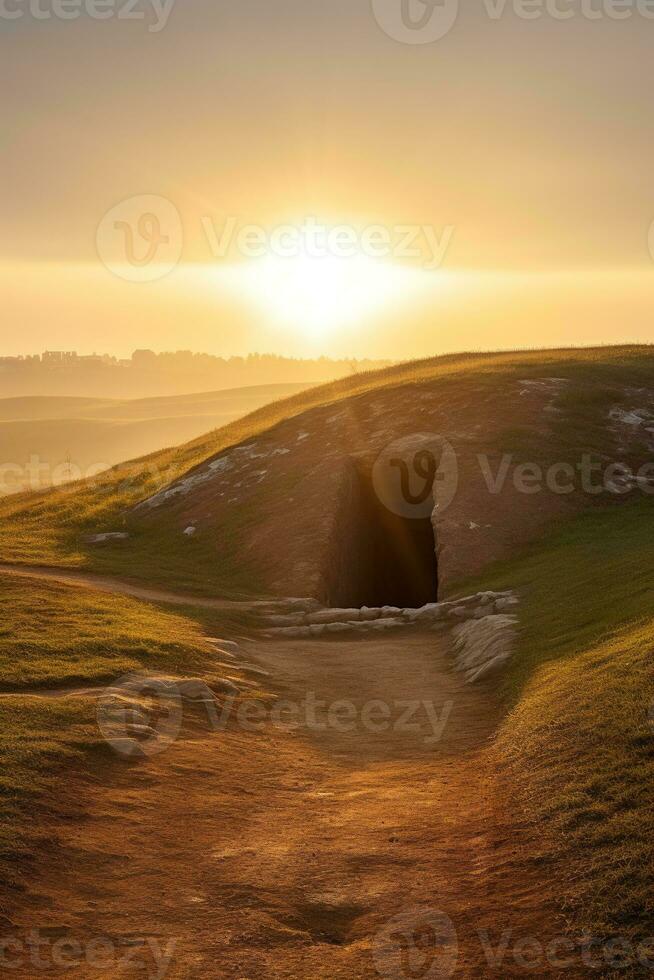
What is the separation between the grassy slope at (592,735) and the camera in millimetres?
9531

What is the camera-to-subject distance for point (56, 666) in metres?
17.9

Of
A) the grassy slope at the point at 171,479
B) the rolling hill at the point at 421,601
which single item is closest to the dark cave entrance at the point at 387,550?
the rolling hill at the point at 421,601

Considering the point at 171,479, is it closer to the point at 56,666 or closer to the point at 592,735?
the point at 56,666

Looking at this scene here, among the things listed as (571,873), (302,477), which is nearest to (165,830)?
(571,873)

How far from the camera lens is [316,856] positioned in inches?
454

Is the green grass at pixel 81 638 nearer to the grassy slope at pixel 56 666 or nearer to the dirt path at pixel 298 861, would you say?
the grassy slope at pixel 56 666

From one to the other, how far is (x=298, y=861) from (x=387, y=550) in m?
27.1

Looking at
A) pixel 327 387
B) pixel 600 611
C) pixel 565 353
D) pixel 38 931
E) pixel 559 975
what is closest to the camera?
pixel 559 975

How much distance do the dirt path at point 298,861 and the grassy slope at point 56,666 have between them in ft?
2.00

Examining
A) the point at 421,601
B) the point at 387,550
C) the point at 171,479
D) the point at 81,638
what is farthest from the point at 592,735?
the point at 171,479

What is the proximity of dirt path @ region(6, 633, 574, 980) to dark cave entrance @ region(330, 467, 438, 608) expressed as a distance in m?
18.3

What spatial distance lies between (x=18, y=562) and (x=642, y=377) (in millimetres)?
29016

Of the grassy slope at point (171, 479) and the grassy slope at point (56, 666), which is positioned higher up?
the grassy slope at point (171, 479)

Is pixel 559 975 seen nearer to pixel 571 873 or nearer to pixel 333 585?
pixel 571 873
